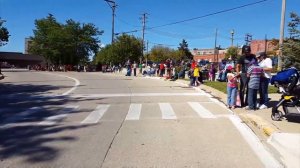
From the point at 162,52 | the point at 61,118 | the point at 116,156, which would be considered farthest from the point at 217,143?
the point at 162,52

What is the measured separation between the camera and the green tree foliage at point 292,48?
1253 centimetres

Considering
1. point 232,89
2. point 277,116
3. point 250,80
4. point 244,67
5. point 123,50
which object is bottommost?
point 277,116

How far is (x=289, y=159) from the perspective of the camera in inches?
277

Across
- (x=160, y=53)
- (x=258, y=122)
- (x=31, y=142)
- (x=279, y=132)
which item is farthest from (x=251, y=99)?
(x=160, y=53)

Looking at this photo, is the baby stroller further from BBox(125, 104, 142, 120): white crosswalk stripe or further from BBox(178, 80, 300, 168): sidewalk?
BBox(125, 104, 142, 120): white crosswalk stripe

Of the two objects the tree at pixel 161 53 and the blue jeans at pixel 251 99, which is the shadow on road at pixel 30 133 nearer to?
the blue jeans at pixel 251 99

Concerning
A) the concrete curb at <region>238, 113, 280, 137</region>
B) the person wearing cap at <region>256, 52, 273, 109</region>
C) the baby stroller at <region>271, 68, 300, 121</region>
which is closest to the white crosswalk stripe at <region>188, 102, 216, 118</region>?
the concrete curb at <region>238, 113, 280, 137</region>

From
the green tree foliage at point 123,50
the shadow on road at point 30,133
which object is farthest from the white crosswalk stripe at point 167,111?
the green tree foliage at point 123,50

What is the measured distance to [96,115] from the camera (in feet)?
38.2

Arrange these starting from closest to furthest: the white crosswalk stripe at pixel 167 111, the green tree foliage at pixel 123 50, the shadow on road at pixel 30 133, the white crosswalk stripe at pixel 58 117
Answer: the shadow on road at pixel 30 133 → the white crosswalk stripe at pixel 58 117 → the white crosswalk stripe at pixel 167 111 → the green tree foliage at pixel 123 50

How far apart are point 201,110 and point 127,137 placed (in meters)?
4.56

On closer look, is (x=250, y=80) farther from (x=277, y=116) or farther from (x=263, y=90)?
(x=277, y=116)

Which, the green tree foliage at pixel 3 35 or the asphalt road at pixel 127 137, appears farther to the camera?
the green tree foliage at pixel 3 35

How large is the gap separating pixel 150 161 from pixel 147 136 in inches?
75.5
